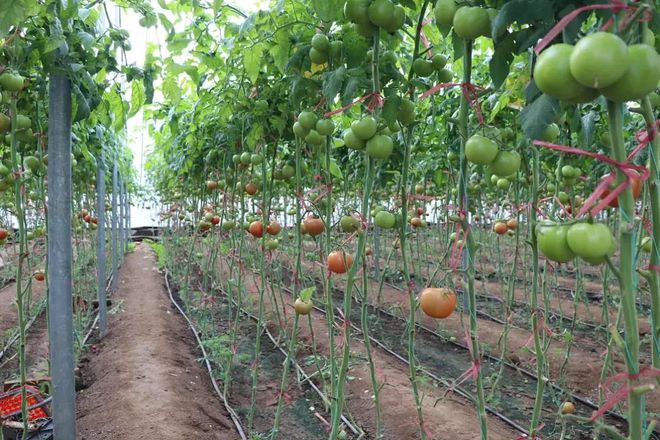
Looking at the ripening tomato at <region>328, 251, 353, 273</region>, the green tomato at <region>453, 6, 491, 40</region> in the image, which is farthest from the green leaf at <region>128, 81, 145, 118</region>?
the green tomato at <region>453, 6, 491, 40</region>

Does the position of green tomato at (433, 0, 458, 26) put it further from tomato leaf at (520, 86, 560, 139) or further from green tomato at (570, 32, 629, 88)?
green tomato at (570, 32, 629, 88)

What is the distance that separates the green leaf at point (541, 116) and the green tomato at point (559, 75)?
0.25 m

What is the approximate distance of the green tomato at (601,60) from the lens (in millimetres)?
715

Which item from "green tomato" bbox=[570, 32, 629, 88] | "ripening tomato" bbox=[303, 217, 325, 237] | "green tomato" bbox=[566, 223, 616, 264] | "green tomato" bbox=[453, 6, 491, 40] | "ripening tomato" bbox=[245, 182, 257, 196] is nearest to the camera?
"green tomato" bbox=[570, 32, 629, 88]

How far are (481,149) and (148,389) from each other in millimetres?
3622

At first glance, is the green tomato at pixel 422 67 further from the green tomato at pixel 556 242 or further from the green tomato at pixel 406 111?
the green tomato at pixel 556 242

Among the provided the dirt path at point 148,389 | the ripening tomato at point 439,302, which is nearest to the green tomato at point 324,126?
the ripening tomato at point 439,302

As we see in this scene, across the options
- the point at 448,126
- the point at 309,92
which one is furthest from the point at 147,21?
the point at 448,126

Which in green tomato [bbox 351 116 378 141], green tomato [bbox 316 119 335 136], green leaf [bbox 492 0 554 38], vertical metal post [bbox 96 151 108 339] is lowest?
vertical metal post [bbox 96 151 108 339]

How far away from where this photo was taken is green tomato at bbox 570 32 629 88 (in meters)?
0.71

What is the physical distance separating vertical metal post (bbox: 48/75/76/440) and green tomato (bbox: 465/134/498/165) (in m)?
2.02

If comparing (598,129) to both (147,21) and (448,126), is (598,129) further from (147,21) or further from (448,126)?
(147,21)

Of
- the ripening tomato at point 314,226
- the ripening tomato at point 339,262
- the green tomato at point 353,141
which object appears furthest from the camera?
the ripening tomato at point 314,226

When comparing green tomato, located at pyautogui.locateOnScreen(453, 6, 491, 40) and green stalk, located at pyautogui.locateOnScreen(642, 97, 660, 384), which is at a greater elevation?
green tomato, located at pyautogui.locateOnScreen(453, 6, 491, 40)
